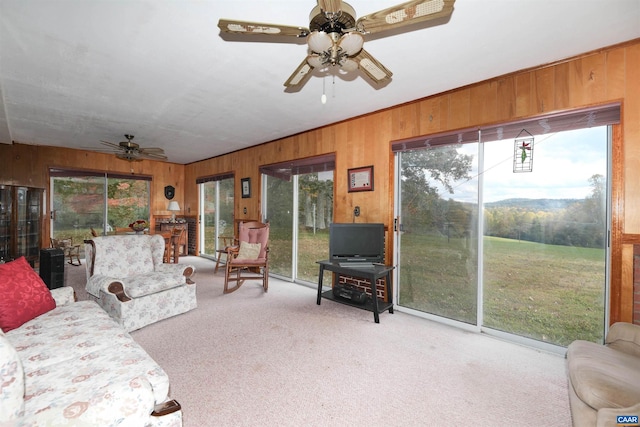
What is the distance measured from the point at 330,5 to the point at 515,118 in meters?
2.19

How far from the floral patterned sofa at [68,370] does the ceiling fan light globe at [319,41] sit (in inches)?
73.4

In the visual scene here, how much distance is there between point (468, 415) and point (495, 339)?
129cm

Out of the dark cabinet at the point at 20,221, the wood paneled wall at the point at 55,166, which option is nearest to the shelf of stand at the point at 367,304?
the dark cabinet at the point at 20,221

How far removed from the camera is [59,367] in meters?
1.38

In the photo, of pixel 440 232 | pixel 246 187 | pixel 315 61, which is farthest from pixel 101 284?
pixel 440 232

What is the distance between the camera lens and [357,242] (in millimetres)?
3352

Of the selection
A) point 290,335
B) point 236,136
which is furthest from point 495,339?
point 236,136

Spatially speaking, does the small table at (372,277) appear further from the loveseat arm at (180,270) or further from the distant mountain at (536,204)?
the loveseat arm at (180,270)

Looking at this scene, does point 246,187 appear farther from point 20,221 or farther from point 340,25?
point 340,25

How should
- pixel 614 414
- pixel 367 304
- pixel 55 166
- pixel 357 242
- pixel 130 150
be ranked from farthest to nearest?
pixel 55 166, pixel 130 150, pixel 357 242, pixel 367 304, pixel 614 414

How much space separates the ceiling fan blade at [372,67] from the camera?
5.89 ft

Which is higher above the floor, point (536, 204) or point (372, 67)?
point (372, 67)

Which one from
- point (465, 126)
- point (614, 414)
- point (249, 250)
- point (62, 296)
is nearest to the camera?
point (614, 414)

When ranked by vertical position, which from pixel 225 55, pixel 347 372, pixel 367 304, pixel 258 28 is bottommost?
pixel 347 372
